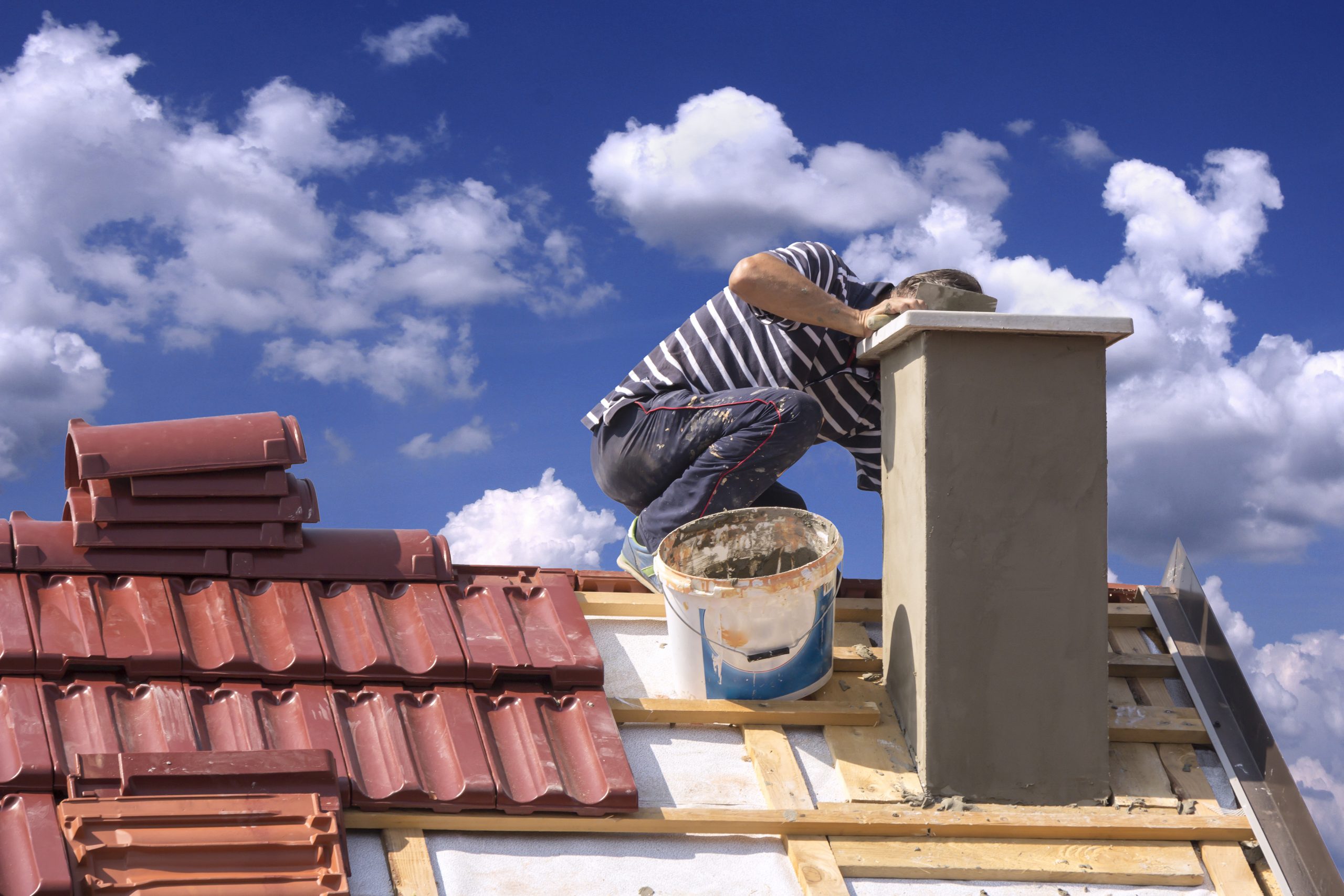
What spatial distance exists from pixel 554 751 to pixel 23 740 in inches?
58.6

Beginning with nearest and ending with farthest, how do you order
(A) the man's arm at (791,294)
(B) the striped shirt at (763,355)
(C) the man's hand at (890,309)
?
1. (C) the man's hand at (890,309)
2. (A) the man's arm at (791,294)
3. (B) the striped shirt at (763,355)

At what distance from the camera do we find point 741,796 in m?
3.32

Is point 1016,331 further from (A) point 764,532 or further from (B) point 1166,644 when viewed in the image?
(B) point 1166,644

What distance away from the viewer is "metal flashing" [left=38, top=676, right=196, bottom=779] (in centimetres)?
304

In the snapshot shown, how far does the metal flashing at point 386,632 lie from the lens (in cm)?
348

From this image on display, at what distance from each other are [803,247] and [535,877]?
2.64 meters

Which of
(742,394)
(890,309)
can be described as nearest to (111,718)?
(742,394)

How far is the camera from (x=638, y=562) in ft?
15.3

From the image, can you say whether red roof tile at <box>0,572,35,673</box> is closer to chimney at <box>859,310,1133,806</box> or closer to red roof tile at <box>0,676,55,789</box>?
red roof tile at <box>0,676,55,789</box>

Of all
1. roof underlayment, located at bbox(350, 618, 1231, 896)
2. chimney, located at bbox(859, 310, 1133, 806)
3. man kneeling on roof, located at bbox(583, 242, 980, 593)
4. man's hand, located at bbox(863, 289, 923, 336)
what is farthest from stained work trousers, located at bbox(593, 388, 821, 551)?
roof underlayment, located at bbox(350, 618, 1231, 896)

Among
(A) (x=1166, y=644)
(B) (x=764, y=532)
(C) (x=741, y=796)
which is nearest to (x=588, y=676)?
(C) (x=741, y=796)

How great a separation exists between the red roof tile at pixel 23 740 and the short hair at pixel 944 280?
3.29 metres

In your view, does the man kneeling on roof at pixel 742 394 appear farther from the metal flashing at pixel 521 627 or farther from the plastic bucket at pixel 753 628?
the metal flashing at pixel 521 627

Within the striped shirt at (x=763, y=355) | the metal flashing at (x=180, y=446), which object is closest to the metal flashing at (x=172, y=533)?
the metal flashing at (x=180, y=446)
